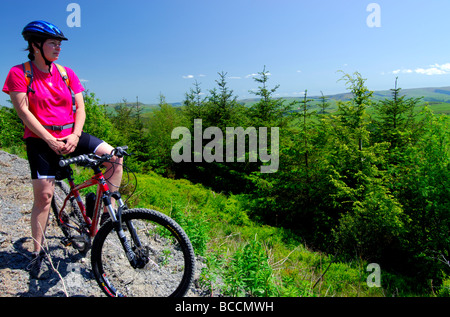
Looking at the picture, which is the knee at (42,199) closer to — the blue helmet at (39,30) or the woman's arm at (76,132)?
the woman's arm at (76,132)

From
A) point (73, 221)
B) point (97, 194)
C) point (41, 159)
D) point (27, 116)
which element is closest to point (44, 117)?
point (27, 116)

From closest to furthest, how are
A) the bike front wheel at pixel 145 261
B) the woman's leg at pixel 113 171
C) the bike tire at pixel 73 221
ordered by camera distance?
the bike front wheel at pixel 145 261, the woman's leg at pixel 113 171, the bike tire at pixel 73 221

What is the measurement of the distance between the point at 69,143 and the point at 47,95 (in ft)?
1.56

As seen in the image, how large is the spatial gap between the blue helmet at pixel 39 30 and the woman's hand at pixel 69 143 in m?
0.88

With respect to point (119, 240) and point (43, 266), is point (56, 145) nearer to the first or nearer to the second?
point (119, 240)

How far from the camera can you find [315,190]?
12.6 m

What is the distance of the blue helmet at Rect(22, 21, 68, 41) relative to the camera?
7.16 feet

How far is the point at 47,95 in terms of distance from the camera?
231 cm

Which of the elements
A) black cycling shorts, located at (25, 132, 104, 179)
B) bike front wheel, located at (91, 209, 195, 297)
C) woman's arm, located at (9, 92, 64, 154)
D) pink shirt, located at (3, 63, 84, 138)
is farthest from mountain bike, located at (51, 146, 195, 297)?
pink shirt, located at (3, 63, 84, 138)

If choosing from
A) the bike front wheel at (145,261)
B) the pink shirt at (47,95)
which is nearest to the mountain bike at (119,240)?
the bike front wheel at (145,261)

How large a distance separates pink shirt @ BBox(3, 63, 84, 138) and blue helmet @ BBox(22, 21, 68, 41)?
0.26m

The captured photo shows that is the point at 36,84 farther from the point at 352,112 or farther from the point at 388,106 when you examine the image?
the point at 388,106

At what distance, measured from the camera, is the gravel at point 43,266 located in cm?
237

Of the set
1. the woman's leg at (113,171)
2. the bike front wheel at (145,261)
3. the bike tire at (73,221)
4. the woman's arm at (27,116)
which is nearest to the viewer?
the bike front wheel at (145,261)
